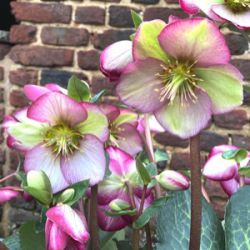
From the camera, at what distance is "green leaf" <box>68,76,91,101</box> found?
0.49 m

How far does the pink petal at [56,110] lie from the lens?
464 mm

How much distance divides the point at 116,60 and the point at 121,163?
0.33 ft

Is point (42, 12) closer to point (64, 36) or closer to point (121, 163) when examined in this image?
point (64, 36)

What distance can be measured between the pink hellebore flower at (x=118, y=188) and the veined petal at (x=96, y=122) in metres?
0.04

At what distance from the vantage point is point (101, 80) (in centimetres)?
195

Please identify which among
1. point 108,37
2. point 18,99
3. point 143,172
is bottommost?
point 18,99

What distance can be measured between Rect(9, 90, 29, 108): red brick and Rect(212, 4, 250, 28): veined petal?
5.36ft

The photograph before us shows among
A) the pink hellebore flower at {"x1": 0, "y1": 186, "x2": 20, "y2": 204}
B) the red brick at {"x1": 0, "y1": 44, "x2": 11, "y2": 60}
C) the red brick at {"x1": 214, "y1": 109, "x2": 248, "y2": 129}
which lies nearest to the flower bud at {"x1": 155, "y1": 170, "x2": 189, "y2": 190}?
the pink hellebore flower at {"x1": 0, "y1": 186, "x2": 20, "y2": 204}

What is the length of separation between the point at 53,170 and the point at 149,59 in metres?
0.13

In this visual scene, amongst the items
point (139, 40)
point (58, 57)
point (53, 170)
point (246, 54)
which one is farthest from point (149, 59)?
point (58, 57)

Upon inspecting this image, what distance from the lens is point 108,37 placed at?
1.93m

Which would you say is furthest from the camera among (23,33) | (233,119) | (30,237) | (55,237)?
(23,33)

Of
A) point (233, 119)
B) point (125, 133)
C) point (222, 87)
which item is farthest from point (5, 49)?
point (222, 87)

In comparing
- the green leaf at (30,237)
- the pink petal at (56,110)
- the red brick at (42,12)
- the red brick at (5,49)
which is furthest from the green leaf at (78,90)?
the red brick at (5,49)
